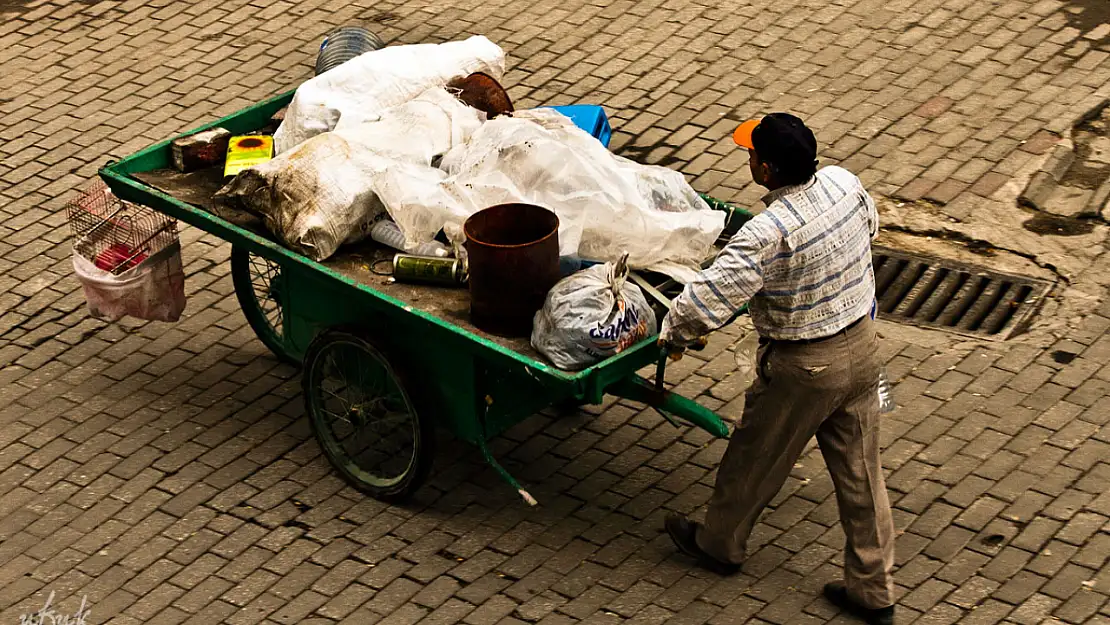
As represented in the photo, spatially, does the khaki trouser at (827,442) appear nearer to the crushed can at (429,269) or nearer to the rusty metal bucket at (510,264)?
the rusty metal bucket at (510,264)

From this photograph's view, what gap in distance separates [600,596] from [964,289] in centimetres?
277

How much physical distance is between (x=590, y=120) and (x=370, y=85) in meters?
0.99

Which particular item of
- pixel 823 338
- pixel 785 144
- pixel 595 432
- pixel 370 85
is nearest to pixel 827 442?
pixel 823 338

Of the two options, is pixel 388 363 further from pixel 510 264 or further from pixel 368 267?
pixel 510 264

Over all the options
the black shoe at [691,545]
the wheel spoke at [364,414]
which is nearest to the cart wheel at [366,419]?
the wheel spoke at [364,414]

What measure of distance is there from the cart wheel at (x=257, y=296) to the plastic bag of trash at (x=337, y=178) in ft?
2.98

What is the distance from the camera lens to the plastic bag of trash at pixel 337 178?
5637 mm

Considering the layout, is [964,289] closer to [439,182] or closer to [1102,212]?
[1102,212]

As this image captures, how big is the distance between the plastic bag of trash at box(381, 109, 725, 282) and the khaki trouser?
1.94ft

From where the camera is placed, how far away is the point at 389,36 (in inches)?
382

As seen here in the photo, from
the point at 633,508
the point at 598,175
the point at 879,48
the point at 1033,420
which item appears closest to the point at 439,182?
the point at 598,175

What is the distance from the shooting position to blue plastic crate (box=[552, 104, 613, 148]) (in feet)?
21.6

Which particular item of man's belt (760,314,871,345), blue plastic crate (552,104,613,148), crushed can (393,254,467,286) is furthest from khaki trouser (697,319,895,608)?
blue plastic crate (552,104,613,148)

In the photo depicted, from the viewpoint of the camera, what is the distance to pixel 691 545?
5625 millimetres
